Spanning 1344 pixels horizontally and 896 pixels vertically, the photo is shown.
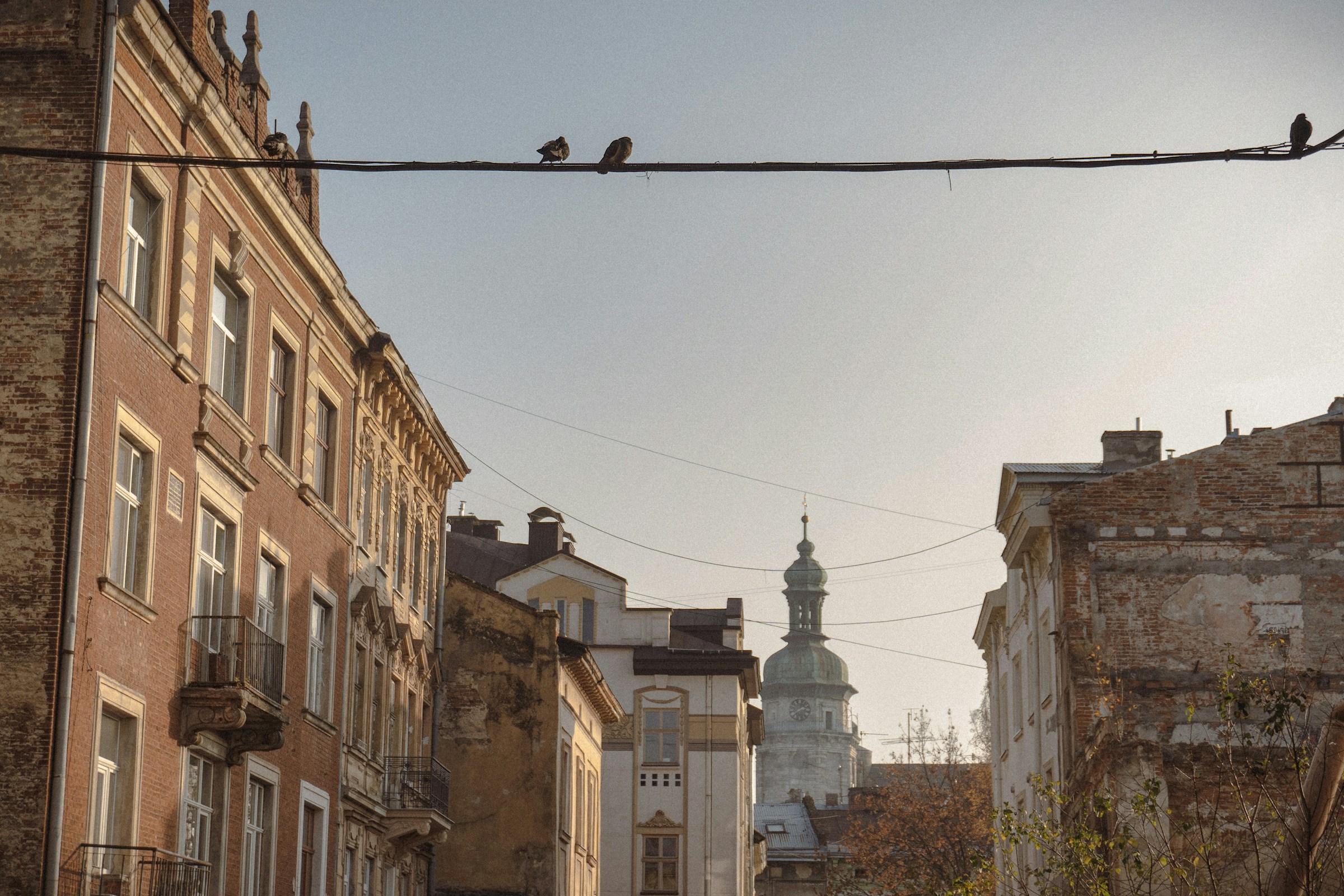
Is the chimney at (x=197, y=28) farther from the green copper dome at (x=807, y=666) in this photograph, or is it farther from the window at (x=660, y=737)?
the green copper dome at (x=807, y=666)

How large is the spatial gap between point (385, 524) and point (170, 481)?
10.6 m

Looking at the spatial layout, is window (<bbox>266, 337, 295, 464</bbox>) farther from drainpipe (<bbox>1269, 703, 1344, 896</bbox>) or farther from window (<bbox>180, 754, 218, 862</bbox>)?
drainpipe (<bbox>1269, 703, 1344, 896</bbox>)

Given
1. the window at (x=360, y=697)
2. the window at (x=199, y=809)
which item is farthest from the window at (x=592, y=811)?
the window at (x=199, y=809)

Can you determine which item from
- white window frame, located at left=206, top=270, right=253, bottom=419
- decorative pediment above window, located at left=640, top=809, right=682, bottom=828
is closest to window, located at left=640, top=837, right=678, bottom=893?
decorative pediment above window, located at left=640, top=809, right=682, bottom=828

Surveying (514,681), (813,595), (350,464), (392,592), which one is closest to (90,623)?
(350,464)

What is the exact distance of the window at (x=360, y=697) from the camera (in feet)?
89.8

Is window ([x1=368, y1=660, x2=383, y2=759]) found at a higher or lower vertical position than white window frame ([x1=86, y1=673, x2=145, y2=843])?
higher

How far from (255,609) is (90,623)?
17.8 feet

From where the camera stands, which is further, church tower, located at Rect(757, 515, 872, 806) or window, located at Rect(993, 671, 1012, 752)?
church tower, located at Rect(757, 515, 872, 806)

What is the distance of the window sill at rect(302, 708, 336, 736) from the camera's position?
80.2 ft

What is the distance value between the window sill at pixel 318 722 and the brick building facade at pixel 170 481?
48mm

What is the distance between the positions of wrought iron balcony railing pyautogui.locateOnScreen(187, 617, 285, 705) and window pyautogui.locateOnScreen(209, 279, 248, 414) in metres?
2.81

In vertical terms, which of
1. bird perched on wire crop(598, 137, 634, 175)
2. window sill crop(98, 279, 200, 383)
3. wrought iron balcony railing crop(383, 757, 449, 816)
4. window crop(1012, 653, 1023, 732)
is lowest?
wrought iron balcony railing crop(383, 757, 449, 816)

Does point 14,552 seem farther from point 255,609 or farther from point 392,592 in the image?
point 392,592
